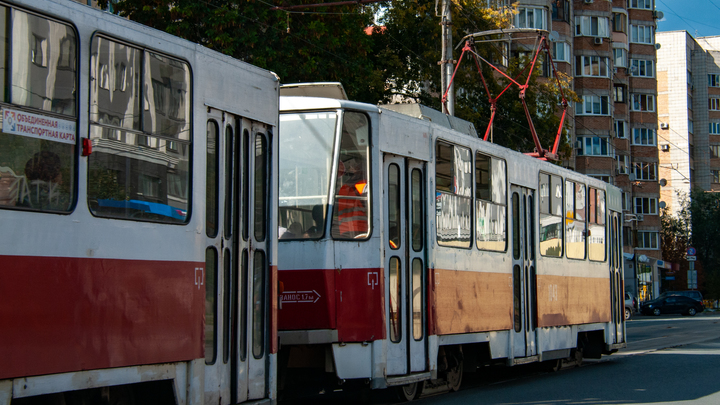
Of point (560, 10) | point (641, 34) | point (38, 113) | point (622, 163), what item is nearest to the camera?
point (38, 113)

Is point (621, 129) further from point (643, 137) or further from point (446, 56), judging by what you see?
point (446, 56)

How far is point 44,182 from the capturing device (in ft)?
16.0

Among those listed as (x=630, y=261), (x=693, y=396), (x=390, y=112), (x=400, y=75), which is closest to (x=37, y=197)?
(x=390, y=112)

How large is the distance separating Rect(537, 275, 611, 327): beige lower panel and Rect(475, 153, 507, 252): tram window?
1.52 m

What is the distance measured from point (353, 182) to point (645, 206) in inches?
2179

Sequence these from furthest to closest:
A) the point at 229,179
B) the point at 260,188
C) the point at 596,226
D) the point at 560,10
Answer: the point at 560,10 → the point at 596,226 → the point at 260,188 → the point at 229,179

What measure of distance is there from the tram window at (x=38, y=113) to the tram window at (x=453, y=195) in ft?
17.3

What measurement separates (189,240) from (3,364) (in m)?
1.81

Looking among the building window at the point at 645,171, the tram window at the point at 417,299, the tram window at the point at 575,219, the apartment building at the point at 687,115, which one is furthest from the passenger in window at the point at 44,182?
the apartment building at the point at 687,115

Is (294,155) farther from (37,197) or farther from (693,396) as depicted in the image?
(693,396)

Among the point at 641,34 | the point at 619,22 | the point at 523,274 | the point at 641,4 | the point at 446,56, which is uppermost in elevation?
the point at 641,4

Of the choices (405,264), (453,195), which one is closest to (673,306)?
(453,195)

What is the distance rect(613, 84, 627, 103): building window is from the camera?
5662cm

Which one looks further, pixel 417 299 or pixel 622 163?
pixel 622 163
